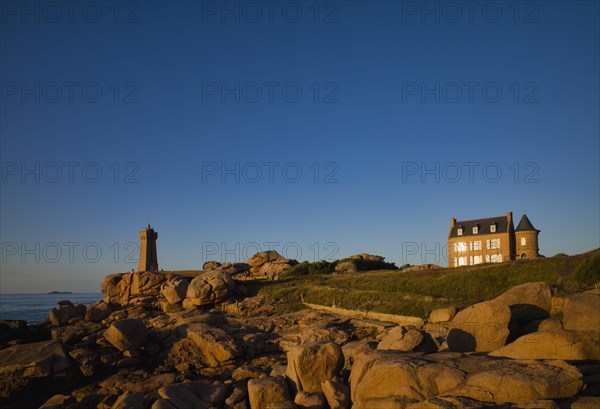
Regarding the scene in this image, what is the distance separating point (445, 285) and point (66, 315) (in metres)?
32.6

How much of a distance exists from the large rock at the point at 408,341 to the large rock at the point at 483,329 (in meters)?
1.04

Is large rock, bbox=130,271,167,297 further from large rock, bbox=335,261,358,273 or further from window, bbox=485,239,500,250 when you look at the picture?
window, bbox=485,239,500,250

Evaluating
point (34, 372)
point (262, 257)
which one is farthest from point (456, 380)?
point (262, 257)

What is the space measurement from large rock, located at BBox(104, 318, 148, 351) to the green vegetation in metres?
15.4

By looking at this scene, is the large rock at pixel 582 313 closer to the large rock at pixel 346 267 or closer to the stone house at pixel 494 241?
the large rock at pixel 346 267

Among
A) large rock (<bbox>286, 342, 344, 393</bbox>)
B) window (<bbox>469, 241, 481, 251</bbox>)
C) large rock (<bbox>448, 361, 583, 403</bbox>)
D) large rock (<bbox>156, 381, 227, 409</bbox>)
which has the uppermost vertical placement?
window (<bbox>469, 241, 481, 251</bbox>)

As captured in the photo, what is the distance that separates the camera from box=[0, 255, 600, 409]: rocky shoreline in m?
11.5

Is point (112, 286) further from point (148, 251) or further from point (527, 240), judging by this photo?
point (527, 240)

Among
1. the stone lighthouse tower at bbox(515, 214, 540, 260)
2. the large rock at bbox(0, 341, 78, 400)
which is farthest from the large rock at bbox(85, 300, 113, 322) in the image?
the stone lighthouse tower at bbox(515, 214, 540, 260)

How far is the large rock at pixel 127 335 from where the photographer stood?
24016 millimetres

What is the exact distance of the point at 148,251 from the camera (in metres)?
71.9

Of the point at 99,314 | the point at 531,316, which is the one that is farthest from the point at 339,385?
the point at 99,314

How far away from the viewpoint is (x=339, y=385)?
1400 centimetres

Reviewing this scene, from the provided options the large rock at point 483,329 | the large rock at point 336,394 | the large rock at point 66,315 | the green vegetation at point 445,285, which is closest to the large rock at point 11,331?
the large rock at point 66,315
